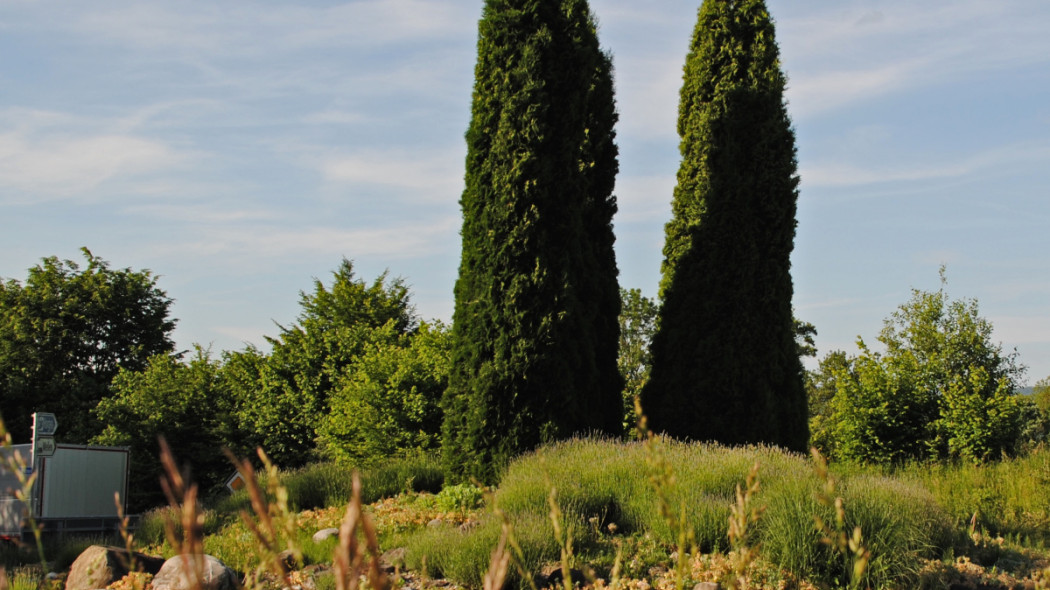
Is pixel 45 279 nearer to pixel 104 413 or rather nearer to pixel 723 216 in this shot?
pixel 104 413

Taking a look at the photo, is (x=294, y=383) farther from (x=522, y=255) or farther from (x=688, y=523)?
(x=688, y=523)

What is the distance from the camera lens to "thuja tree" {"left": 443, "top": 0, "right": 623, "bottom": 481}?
9.55 m

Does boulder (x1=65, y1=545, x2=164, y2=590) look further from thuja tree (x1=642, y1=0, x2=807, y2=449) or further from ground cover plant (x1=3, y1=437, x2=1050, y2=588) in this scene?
thuja tree (x1=642, y1=0, x2=807, y2=449)

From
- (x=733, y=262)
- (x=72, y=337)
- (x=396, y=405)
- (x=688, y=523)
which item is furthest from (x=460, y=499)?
(x=72, y=337)

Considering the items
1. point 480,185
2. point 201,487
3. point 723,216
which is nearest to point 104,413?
point 201,487

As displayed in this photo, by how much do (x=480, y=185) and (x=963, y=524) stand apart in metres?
6.30

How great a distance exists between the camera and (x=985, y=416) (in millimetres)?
11672

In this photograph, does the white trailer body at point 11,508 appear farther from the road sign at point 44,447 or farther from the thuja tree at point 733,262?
the thuja tree at point 733,262

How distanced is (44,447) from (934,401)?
14033 mm

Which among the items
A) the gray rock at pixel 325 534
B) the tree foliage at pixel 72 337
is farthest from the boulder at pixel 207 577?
the tree foliage at pixel 72 337

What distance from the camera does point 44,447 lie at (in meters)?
14.0

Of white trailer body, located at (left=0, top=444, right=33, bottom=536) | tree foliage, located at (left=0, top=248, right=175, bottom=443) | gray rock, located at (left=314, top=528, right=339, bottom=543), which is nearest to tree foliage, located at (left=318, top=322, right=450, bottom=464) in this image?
gray rock, located at (left=314, top=528, right=339, bottom=543)

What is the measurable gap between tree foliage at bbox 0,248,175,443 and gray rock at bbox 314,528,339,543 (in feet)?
53.4

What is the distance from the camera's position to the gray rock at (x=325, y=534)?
775 cm
